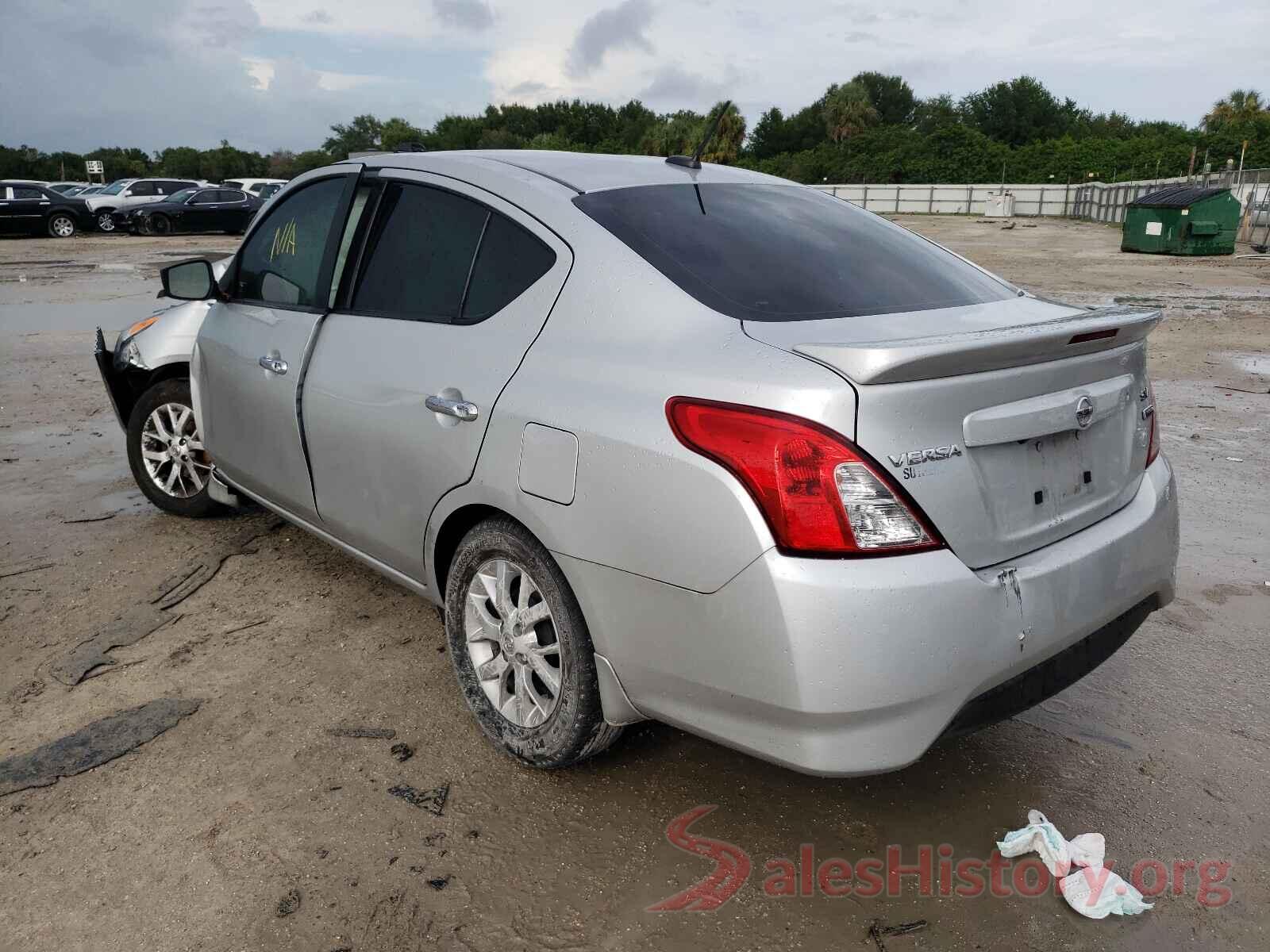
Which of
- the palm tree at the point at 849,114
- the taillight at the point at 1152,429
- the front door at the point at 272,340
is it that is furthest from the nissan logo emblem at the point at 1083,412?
the palm tree at the point at 849,114

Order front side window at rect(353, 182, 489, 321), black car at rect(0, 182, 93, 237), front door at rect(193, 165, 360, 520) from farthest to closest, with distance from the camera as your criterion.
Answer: black car at rect(0, 182, 93, 237) → front door at rect(193, 165, 360, 520) → front side window at rect(353, 182, 489, 321)

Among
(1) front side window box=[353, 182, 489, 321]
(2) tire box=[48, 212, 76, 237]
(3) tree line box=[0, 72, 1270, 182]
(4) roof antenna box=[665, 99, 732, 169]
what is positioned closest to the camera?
(1) front side window box=[353, 182, 489, 321]

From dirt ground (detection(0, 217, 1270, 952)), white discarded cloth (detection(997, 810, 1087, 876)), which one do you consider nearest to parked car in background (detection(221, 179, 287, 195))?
dirt ground (detection(0, 217, 1270, 952))

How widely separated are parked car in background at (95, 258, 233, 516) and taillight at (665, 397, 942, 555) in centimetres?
358

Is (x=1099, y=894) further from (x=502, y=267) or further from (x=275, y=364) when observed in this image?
(x=275, y=364)

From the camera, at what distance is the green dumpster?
72.7ft

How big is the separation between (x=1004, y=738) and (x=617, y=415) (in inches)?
64.5

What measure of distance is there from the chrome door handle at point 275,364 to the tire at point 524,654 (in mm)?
1172

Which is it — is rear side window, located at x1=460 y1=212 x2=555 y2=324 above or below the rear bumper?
above

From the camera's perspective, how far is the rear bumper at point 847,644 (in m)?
2.04

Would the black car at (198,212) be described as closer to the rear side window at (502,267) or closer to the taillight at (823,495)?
the rear side window at (502,267)

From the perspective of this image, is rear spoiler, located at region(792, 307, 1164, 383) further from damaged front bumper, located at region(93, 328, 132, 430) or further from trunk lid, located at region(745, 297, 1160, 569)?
damaged front bumper, located at region(93, 328, 132, 430)

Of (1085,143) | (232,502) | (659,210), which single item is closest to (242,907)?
(659,210)

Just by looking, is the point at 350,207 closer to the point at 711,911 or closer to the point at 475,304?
the point at 475,304
